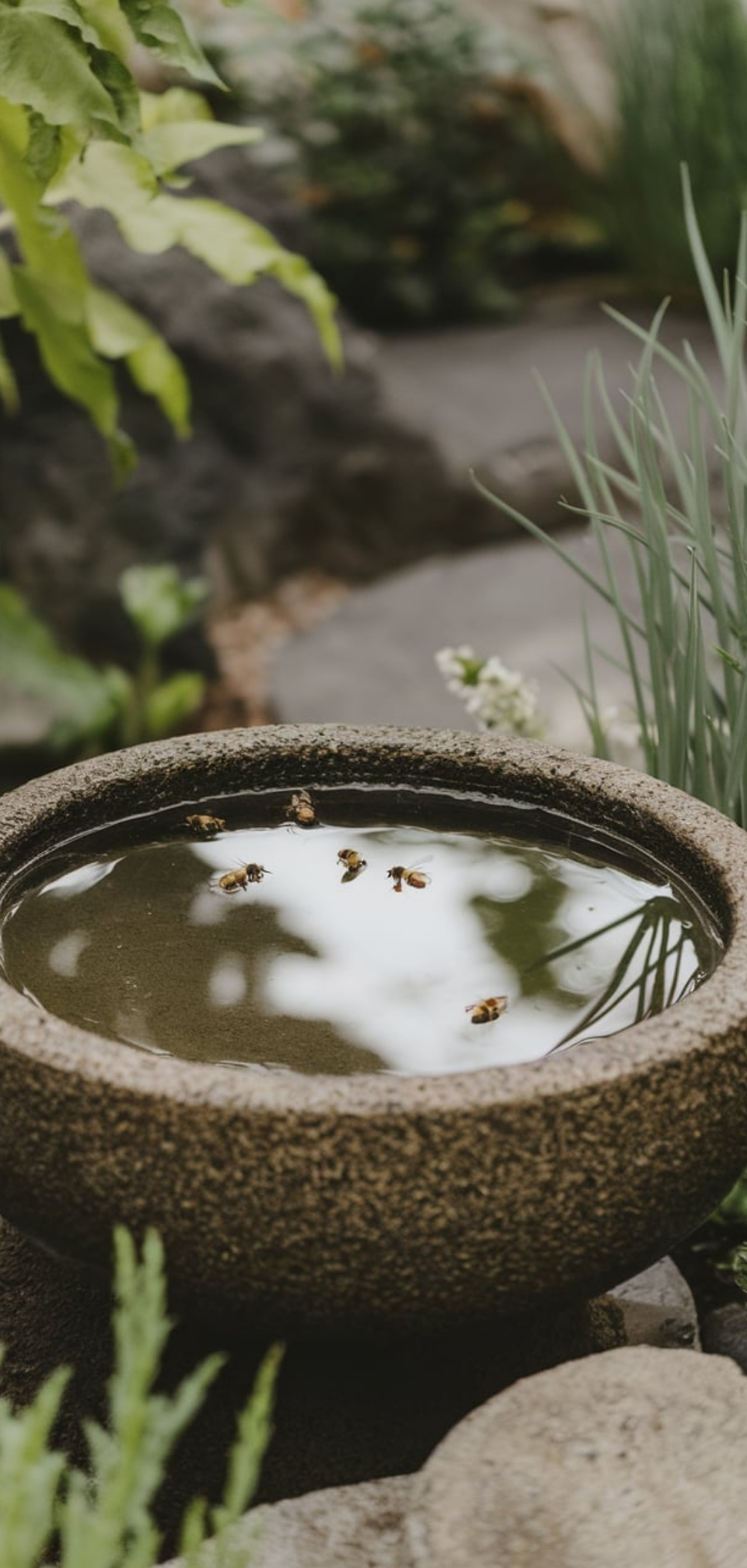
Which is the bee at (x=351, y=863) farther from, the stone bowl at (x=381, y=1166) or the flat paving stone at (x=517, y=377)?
the flat paving stone at (x=517, y=377)

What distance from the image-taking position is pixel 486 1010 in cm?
132

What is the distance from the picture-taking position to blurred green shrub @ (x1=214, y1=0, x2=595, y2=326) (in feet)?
18.1

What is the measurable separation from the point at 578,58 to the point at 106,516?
3.24 m

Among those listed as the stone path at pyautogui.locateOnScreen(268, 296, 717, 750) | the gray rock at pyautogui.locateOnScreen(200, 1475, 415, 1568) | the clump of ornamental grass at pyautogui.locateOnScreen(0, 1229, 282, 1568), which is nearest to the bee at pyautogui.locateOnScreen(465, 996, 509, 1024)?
the gray rock at pyautogui.locateOnScreen(200, 1475, 415, 1568)

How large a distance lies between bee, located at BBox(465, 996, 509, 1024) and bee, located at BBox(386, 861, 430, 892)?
22 centimetres

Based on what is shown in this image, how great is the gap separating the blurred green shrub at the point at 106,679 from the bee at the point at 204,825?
213cm

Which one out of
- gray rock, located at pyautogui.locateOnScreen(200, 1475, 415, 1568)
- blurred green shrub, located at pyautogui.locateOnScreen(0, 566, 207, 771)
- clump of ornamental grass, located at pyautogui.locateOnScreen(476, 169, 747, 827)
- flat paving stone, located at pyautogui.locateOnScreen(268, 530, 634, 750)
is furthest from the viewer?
blurred green shrub, located at pyautogui.locateOnScreen(0, 566, 207, 771)

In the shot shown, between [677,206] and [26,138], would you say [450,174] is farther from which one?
[26,138]

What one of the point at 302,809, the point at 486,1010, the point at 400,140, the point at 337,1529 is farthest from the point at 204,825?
the point at 400,140

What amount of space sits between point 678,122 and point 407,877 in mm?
4929

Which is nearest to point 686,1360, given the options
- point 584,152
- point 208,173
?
point 208,173

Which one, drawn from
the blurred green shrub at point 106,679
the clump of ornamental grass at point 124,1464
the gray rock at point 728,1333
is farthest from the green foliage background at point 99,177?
the blurred green shrub at point 106,679

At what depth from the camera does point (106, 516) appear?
159 inches

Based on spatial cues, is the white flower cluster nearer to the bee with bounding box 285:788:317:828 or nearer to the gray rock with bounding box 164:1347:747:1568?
the bee with bounding box 285:788:317:828
